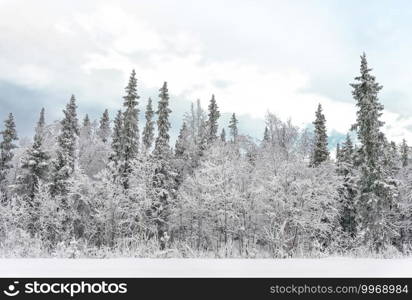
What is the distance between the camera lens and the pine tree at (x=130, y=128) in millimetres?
39316

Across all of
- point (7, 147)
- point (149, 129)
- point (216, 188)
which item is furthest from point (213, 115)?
point (216, 188)

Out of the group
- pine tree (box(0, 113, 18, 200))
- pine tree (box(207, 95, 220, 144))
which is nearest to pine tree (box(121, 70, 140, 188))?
pine tree (box(0, 113, 18, 200))

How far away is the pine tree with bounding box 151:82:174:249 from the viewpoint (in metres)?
35.8

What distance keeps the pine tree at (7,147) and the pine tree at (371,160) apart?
4113cm

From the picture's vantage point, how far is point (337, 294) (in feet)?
9.17

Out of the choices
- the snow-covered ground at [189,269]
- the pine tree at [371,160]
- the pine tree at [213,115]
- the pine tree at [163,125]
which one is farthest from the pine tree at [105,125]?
the snow-covered ground at [189,269]

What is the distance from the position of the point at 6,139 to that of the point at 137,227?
91.4ft

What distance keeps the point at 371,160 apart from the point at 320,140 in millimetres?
6562

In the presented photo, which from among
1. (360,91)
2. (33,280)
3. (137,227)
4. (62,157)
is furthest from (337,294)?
(62,157)

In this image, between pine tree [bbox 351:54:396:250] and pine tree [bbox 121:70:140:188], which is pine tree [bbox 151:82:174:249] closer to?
pine tree [bbox 121:70:140:188]

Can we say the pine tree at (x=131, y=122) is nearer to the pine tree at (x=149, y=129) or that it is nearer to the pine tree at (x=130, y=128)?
the pine tree at (x=130, y=128)

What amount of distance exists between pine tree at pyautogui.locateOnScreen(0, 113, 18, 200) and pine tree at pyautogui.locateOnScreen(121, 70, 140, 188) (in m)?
18.1

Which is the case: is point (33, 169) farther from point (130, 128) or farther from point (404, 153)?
point (404, 153)

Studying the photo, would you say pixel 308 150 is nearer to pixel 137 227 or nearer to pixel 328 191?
pixel 328 191
